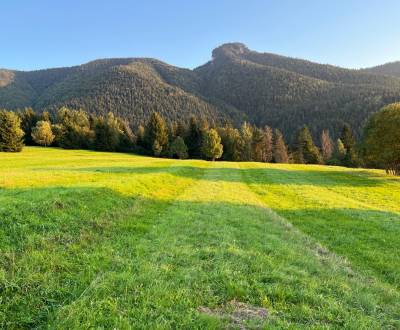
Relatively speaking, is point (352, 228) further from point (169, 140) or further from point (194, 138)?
point (194, 138)

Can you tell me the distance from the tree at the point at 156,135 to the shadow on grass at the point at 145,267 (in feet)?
273

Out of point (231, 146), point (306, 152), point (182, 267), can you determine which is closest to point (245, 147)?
point (231, 146)

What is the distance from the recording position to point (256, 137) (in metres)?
110

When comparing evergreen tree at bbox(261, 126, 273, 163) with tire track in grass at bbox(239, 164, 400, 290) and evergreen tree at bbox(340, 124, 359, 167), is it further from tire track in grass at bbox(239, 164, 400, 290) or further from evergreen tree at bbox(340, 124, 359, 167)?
tire track in grass at bbox(239, 164, 400, 290)

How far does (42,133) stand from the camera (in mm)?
92250

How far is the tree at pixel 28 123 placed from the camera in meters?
99.7

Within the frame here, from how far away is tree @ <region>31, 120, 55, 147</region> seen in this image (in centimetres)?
9188

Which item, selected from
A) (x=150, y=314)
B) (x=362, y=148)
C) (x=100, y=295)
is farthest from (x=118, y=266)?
(x=362, y=148)

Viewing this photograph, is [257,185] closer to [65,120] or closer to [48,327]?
[48,327]

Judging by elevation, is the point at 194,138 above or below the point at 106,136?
below

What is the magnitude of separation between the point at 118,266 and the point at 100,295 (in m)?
1.86

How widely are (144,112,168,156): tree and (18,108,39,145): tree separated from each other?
119ft

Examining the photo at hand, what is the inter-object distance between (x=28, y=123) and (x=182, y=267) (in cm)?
10786

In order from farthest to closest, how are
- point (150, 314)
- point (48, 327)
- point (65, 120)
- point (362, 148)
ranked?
1. point (65, 120)
2. point (362, 148)
3. point (150, 314)
4. point (48, 327)
